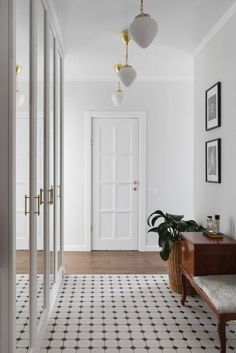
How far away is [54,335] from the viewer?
2393 millimetres

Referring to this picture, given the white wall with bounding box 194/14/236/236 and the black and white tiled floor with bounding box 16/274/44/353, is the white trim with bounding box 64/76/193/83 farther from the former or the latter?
the black and white tiled floor with bounding box 16/274/44/353

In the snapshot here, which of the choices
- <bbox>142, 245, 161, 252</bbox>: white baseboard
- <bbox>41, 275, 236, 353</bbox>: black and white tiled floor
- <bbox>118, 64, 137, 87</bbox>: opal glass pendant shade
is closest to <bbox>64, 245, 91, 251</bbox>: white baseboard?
<bbox>142, 245, 161, 252</bbox>: white baseboard

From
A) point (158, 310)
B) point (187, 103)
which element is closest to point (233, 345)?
point (158, 310)

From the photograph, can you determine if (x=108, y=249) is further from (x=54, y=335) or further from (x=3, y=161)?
(x=3, y=161)

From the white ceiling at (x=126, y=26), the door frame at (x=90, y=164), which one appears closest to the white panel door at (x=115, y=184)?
the door frame at (x=90, y=164)

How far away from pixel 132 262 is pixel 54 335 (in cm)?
199

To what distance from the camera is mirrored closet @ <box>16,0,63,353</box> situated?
1.71 meters

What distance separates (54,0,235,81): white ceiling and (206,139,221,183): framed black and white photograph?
45.3 inches

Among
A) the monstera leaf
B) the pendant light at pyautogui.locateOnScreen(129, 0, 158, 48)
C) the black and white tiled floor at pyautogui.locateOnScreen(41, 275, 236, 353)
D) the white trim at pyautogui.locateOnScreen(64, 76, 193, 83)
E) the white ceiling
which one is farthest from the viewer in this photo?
the white trim at pyautogui.locateOnScreen(64, 76, 193, 83)

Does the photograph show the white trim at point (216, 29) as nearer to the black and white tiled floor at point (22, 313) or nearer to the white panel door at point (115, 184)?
the white panel door at point (115, 184)

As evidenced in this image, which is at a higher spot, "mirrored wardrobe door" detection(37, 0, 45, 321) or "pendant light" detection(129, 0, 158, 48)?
"pendant light" detection(129, 0, 158, 48)

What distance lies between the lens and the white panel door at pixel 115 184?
4812 millimetres

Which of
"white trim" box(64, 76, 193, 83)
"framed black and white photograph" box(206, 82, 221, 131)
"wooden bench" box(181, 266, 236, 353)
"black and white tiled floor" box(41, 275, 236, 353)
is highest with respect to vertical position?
"white trim" box(64, 76, 193, 83)

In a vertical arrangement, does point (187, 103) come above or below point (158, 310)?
above
